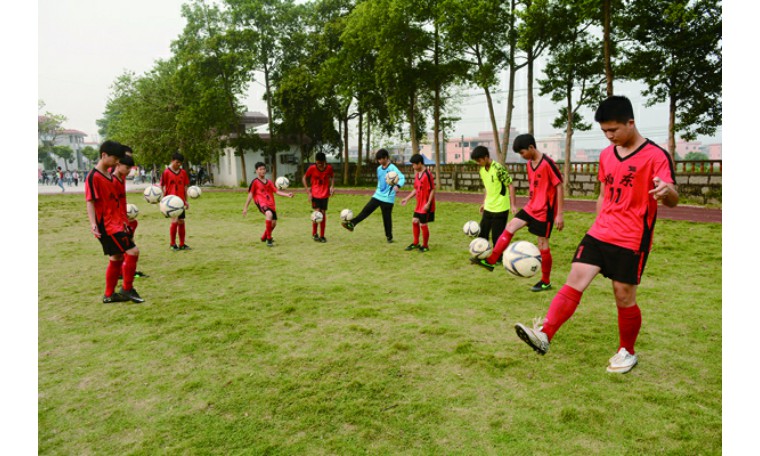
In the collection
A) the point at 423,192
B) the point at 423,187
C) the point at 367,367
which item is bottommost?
the point at 367,367

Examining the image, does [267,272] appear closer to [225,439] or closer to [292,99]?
[225,439]

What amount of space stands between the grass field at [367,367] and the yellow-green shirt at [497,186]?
116 centimetres

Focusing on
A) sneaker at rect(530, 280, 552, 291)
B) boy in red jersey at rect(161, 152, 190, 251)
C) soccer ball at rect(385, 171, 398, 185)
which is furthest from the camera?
boy in red jersey at rect(161, 152, 190, 251)

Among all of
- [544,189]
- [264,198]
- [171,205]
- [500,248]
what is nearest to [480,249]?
[500,248]

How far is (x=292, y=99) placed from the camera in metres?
37.8

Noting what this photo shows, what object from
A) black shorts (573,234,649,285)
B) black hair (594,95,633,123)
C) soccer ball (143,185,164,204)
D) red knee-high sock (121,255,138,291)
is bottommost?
red knee-high sock (121,255,138,291)

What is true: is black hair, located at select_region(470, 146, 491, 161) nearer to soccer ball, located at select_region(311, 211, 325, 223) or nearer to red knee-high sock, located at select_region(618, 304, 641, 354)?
red knee-high sock, located at select_region(618, 304, 641, 354)

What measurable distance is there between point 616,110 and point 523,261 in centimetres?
201

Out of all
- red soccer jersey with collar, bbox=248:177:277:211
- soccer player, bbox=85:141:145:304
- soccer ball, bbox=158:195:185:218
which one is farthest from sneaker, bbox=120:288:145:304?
red soccer jersey with collar, bbox=248:177:277:211

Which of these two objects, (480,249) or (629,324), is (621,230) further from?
(480,249)

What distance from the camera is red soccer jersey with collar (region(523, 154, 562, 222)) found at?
6535 millimetres

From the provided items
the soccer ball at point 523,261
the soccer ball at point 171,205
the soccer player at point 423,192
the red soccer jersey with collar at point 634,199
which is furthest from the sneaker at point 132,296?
the red soccer jersey with collar at point 634,199

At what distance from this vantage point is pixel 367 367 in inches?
167

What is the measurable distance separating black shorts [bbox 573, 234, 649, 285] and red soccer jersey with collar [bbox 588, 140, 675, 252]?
47 mm
